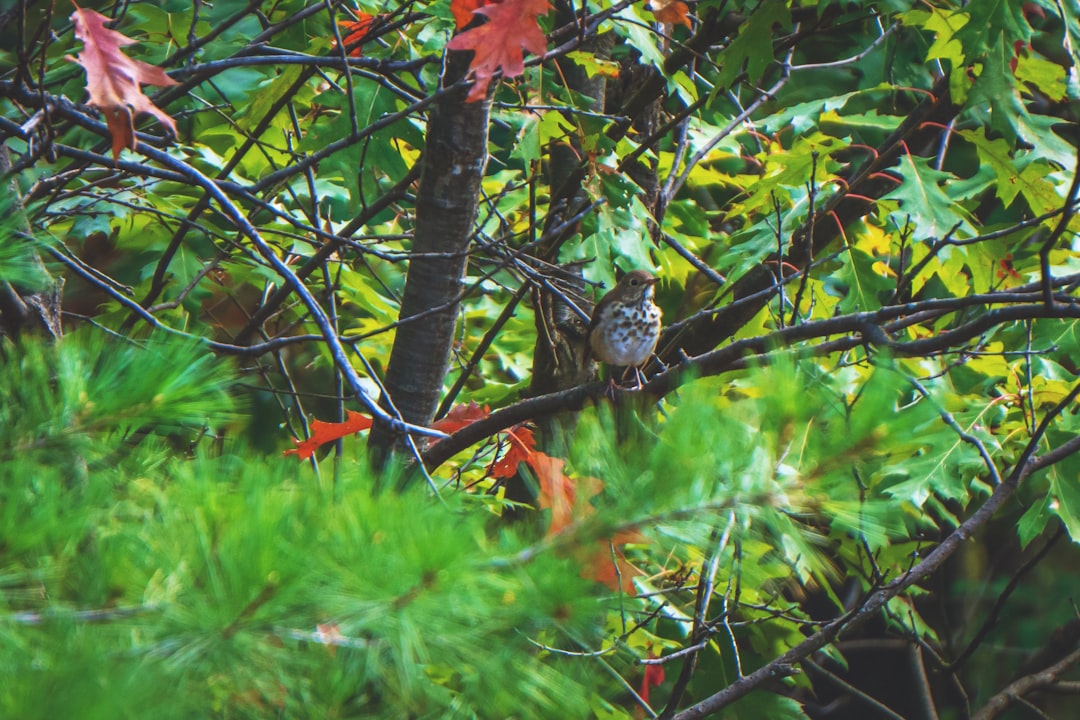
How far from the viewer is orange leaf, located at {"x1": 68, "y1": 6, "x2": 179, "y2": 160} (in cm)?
170

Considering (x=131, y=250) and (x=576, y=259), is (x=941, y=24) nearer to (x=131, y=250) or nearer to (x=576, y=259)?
(x=576, y=259)

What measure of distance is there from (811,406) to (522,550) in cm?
34

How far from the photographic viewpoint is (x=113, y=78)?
1.75m

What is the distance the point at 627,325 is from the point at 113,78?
6.23 ft

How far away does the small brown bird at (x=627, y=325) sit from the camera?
3244 mm

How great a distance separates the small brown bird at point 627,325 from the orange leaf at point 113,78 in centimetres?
166

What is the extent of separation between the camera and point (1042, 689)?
370 cm

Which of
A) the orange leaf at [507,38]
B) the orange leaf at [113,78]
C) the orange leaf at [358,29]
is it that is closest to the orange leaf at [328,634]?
the orange leaf at [113,78]

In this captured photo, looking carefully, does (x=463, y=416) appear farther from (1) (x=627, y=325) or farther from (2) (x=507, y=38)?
(1) (x=627, y=325)

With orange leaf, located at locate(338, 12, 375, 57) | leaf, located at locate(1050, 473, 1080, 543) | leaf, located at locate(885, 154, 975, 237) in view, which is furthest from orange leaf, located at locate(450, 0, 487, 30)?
leaf, located at locate(1050, 473, 1080, 543)

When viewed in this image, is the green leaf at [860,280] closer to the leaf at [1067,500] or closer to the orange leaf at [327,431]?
the leaf at [1067,500]

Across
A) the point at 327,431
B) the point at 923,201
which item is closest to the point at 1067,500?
→ the point at 923,201

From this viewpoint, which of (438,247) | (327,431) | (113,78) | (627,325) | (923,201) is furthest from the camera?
(627,325)

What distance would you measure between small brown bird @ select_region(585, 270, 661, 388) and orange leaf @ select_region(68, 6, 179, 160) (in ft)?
5.44
